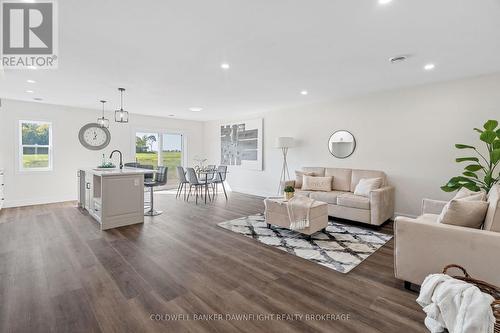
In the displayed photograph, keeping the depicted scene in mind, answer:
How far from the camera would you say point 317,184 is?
16.2 feet

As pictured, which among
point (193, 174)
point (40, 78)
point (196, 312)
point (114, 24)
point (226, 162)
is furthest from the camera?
point (226, 162)

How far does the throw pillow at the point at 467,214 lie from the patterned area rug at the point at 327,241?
1.06 m

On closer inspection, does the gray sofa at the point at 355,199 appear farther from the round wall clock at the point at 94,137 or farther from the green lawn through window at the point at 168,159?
the round wall clock at the point at 94,137

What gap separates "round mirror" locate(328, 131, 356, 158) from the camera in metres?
5.07

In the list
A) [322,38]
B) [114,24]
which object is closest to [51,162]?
[114,24]

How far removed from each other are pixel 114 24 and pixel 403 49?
3.16 metres

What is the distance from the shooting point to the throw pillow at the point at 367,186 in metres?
4.19

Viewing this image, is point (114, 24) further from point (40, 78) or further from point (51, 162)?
point (51, 162)

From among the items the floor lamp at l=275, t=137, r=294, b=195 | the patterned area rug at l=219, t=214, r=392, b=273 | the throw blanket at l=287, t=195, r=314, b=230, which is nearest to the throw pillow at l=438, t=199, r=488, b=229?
the patterned area rug at l=219, t=214, r=392, b=273

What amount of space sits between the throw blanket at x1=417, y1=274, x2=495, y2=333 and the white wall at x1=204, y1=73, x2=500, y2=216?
337 cm

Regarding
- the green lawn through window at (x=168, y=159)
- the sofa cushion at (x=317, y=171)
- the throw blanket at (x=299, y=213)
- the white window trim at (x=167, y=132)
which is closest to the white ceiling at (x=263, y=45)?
the sofa cushion at (x=317, y=171)

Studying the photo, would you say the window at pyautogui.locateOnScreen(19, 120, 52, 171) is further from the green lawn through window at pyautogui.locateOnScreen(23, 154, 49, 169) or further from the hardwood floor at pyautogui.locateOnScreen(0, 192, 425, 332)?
the hardwood floor at pyautogui.locateOnScreen(0, 192, 425, 332)

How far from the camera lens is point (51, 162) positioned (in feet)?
19.4

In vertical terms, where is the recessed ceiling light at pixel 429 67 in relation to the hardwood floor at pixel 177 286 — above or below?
above
